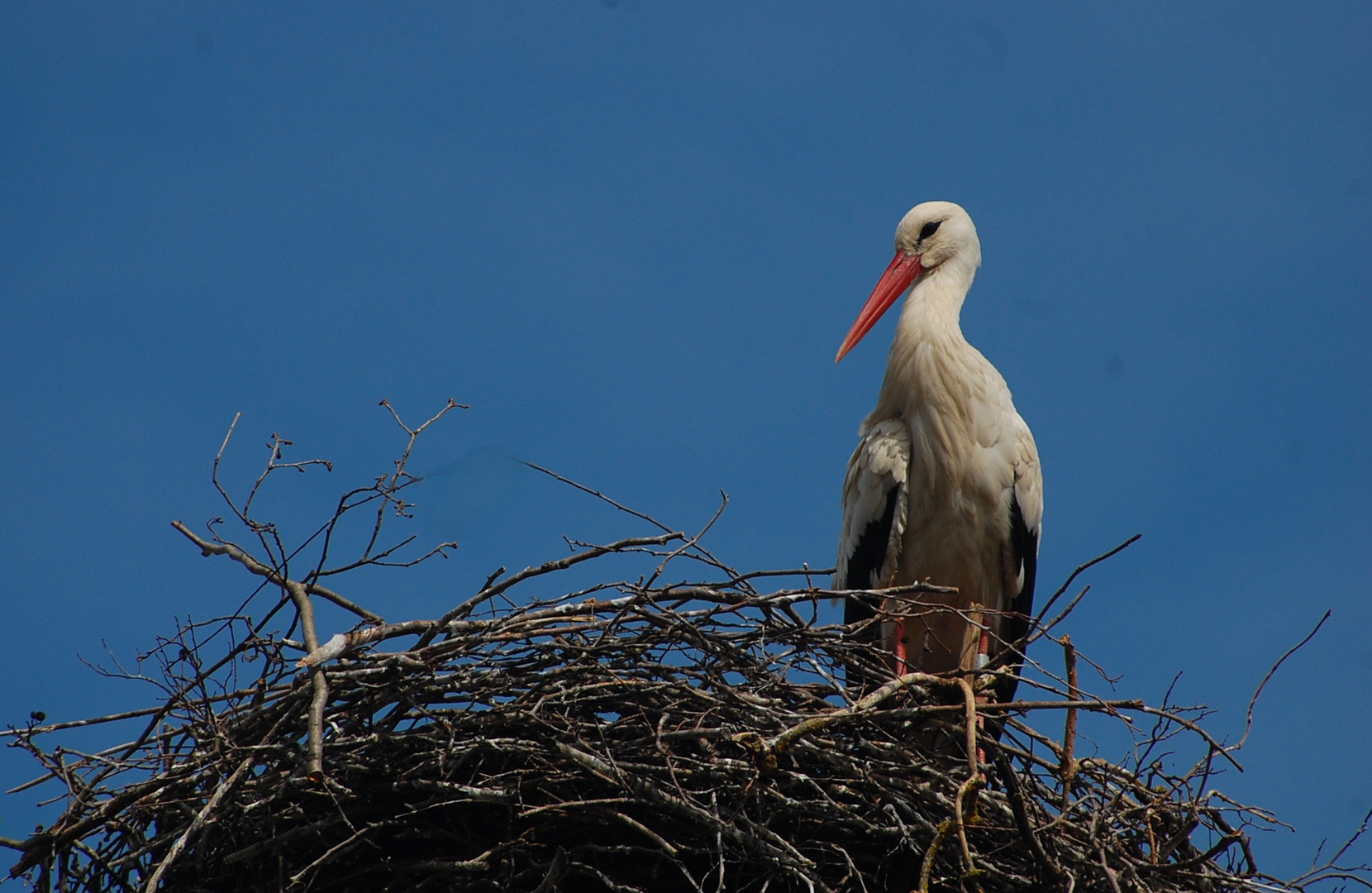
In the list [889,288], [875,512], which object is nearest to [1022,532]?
[875,512]

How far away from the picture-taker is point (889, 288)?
5.12 m

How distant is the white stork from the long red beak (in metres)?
0.49

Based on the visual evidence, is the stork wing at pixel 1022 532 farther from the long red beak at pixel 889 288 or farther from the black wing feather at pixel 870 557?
the long red beak at pixel 889 288

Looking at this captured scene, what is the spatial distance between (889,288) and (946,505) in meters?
1.08

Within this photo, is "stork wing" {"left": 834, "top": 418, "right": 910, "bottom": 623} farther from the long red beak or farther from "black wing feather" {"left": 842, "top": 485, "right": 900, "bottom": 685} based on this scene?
the long red beak

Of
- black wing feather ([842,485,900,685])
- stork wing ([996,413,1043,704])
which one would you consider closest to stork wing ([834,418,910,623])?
black wing feather ([842,485,900,685])

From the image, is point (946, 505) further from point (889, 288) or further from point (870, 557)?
point (889, 288)

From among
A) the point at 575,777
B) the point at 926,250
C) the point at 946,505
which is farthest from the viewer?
the point at 926,250

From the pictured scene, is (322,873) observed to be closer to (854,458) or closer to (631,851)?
(631,851)

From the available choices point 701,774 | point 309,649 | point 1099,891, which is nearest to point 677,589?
point 701,774

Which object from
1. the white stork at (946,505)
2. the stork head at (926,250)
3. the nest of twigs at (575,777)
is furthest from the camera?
the stork head at (926,250)

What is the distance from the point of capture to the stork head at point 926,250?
5.01m

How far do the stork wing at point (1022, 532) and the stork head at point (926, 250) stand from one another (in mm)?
771

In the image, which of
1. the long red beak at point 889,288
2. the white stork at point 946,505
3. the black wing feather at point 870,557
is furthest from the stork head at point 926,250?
the black wing feather at point 870,557
